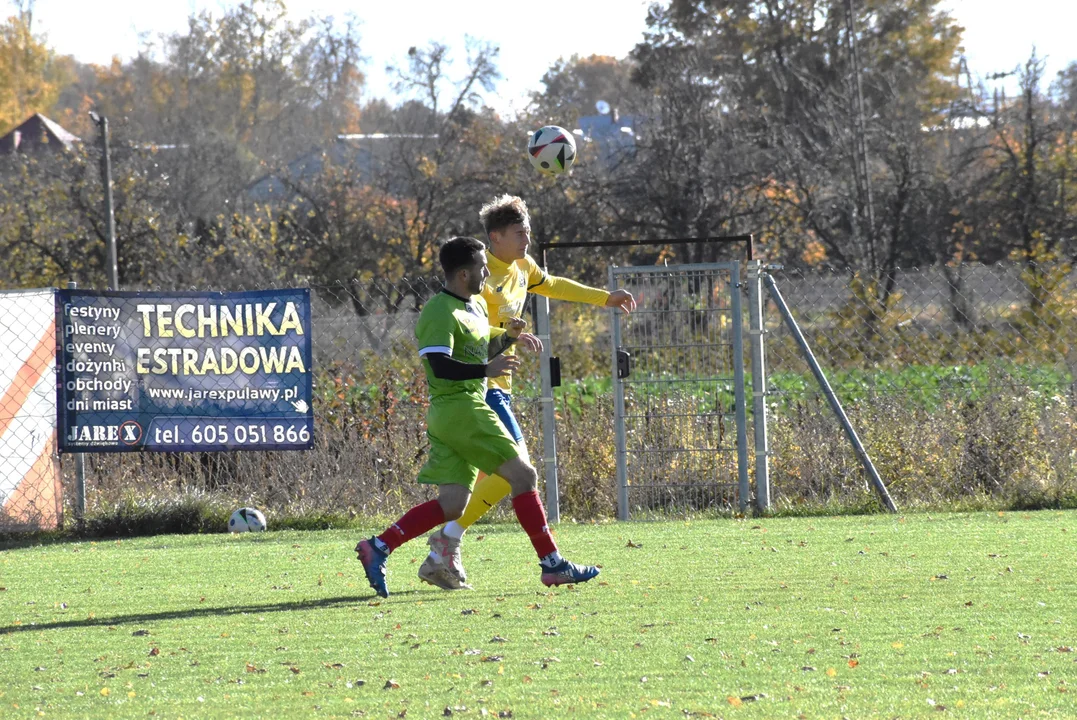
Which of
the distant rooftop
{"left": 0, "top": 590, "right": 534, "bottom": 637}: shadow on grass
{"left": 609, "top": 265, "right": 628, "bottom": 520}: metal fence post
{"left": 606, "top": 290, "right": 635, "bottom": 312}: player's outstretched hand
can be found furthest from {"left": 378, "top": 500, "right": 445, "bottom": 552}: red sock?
the distant rooftop

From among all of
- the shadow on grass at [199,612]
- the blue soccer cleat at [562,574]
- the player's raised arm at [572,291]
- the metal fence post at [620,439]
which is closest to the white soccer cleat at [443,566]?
the shadow on grass at [199,612]

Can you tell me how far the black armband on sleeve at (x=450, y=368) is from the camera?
5996mm

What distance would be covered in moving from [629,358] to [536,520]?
351 centimetres

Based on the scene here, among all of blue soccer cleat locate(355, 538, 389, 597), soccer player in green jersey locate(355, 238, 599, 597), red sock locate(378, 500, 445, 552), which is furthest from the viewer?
red sock locate(378, 500, 445, 552)

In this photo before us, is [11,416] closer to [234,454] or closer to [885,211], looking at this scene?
[234,454]

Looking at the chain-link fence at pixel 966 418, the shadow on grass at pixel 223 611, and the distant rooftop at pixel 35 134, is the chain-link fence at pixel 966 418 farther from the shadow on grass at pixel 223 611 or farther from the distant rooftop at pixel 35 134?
the distant rooftop at pixel 35 134

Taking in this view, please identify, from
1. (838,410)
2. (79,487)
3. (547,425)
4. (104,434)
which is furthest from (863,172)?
(79,487)

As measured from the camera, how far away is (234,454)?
10672 mm

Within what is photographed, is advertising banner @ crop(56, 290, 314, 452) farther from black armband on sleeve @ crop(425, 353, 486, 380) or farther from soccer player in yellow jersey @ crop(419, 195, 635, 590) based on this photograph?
black armband on sleeve @ crop(425, 353, 486, 380)

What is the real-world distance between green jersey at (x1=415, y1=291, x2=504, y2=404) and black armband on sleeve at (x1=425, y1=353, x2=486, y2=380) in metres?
0.03

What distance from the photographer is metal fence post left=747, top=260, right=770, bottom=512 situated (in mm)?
9719

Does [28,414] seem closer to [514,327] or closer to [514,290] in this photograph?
[514,290]

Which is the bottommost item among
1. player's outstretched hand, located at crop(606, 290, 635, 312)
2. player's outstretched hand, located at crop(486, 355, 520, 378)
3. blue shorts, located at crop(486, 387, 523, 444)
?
blue shorts, located at crop(486, 387, 523, 444)

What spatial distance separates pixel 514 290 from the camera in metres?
7.11
